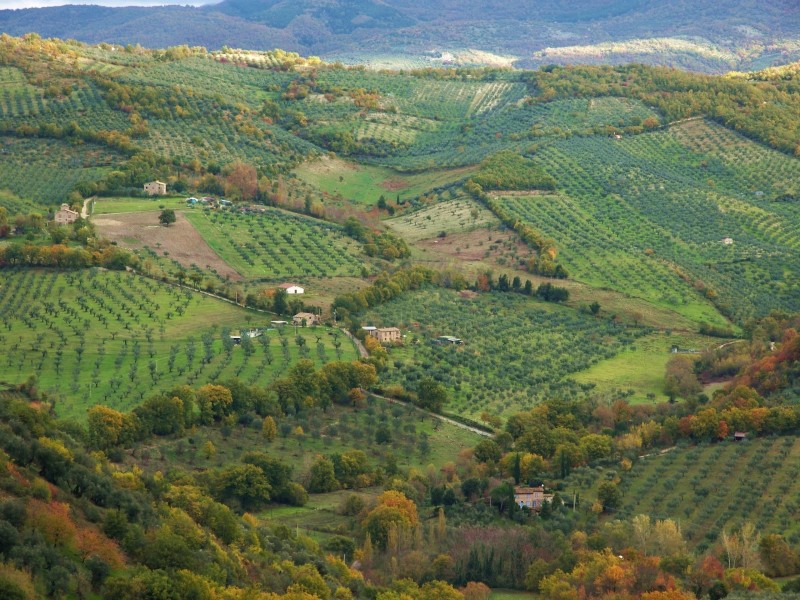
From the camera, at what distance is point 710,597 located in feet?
170

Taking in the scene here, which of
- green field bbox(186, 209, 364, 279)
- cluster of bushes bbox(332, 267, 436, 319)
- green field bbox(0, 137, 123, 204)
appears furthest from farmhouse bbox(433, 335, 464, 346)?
green field bbox(0, 137, 123, 204)

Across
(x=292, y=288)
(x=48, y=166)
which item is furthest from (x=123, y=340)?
(x=48, y=166)

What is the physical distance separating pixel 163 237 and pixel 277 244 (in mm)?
9289

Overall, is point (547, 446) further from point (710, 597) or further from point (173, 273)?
point (173, 273)

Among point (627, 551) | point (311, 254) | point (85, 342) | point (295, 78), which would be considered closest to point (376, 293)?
point (311, 254)

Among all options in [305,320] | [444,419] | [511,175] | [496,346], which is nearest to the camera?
A: [444,419]

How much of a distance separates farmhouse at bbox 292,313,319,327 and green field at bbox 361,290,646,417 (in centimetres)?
377

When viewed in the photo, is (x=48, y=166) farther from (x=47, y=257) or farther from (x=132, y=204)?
(x=47, y=257)

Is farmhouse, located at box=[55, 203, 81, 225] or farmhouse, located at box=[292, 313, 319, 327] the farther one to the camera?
farmhouse, located at box=[55, 203, 81, 225]

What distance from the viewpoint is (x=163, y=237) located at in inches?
4461

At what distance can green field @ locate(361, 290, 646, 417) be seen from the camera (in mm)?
84812

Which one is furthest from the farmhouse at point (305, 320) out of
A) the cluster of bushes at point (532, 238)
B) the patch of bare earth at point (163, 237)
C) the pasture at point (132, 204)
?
the pasture at point (132, 204)

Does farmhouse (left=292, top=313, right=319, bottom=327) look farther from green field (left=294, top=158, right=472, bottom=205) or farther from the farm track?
green field (left=294, top=158, right=472, bottom=205)

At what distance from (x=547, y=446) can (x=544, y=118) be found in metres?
105
